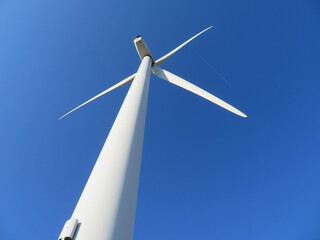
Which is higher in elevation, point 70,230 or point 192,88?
point 192,88

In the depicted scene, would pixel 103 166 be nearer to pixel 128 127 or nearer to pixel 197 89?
pixel 128 127

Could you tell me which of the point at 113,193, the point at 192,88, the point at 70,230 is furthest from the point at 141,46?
the point at 70,230

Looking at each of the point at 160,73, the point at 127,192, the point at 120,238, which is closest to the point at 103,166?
the point at 127,192

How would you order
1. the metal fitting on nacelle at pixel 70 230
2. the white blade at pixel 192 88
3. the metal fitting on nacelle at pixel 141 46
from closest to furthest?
the metal fitting on nacelle at pixel 70 230 < the white blade at pixel 192 88 < the metal fitting on nacelle at pixel 141 46

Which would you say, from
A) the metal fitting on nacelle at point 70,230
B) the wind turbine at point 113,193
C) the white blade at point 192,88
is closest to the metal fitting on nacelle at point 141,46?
the white blade at point 192,88

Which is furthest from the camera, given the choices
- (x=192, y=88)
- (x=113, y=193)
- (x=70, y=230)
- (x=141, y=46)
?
(x=141, y=46)

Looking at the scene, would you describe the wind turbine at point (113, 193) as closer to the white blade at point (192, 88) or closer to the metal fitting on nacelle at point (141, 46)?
the white blade at point (192, 88)

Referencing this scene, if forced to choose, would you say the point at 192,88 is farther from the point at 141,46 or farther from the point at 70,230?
the point at 70,230

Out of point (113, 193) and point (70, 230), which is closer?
point (70, 230)

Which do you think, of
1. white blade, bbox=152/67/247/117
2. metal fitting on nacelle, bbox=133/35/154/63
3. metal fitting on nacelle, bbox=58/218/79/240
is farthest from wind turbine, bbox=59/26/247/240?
metal fitting on nacelle, bbox=133/35/154/63

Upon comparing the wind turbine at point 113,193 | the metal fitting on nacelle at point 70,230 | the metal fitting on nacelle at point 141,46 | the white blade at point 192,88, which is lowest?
the metal fitting on nacelle at point 70,230

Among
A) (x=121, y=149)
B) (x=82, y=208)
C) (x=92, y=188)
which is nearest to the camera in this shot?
(x=82, y=208)
